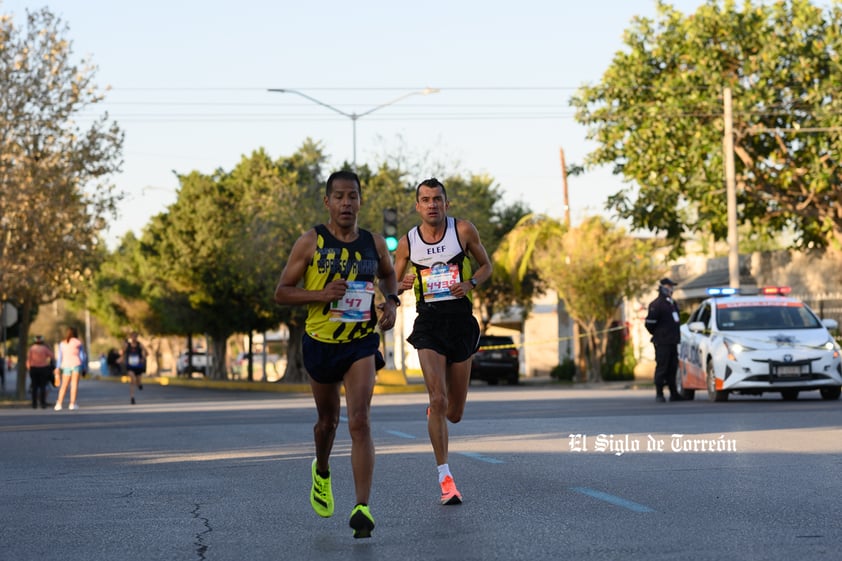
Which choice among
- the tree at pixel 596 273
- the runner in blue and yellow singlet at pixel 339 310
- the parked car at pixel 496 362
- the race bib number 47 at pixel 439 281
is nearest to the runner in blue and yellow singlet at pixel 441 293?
the race bib number 47 at pixel 439 281

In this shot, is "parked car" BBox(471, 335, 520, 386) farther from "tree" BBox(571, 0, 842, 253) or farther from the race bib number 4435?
the race bib number 4435

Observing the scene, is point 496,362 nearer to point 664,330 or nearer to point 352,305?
point 664,330

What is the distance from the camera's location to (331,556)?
7484 mm

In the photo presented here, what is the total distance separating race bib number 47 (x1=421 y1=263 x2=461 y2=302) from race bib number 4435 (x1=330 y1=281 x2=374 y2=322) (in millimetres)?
1934

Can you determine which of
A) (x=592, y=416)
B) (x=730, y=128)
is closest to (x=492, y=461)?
(x=592, y=416)

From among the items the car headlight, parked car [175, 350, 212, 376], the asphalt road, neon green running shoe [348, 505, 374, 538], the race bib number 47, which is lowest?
parked car [175, 350, 212, 376]

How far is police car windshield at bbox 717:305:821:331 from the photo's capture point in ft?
80.5

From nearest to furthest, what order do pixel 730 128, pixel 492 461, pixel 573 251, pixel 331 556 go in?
pixel 331 556
pixel 492 461
pixel 730 128
pixel 573 251

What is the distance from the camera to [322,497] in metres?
8.60

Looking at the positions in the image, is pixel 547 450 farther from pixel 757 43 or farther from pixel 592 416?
pixel 757 43

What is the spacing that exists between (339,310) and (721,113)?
32.2 meters

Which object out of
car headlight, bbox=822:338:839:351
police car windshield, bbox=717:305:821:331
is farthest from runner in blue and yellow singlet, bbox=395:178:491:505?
police car windshield, bbox=717:305:821:331

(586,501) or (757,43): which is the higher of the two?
(757,43)

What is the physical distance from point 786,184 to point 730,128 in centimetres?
412
